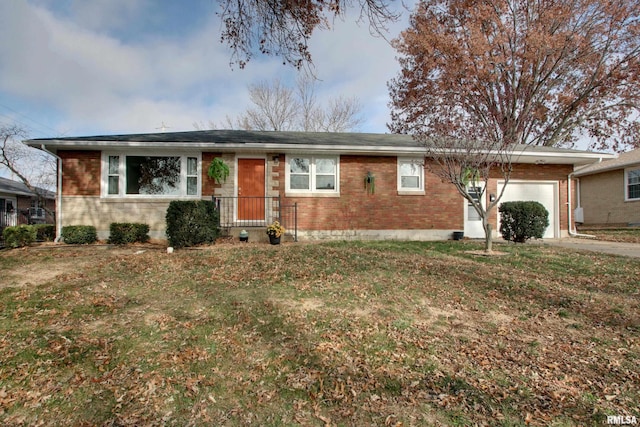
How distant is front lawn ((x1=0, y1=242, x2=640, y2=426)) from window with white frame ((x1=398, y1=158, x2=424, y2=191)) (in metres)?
5.58

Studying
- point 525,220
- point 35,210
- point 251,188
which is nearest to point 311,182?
point 251,188

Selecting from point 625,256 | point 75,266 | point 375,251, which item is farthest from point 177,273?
point 625,256

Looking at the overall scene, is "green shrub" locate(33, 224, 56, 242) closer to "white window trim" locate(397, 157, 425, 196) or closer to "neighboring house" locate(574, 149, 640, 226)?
"white window trim" locate(397, 157, 425, 196)

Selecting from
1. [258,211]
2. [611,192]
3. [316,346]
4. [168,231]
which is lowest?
[316,346]

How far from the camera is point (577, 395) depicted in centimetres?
246

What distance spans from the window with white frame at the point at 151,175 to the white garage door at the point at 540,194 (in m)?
10.6

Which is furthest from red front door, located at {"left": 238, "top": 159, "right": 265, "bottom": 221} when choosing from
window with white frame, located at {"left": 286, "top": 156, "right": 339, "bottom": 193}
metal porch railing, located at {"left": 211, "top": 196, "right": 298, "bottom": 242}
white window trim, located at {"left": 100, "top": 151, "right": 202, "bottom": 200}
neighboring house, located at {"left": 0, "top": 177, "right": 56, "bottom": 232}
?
neighboring house, located at {"left": 0, "top": 177, "right": 56, "bottom": 232}

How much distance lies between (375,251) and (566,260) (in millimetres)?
3802

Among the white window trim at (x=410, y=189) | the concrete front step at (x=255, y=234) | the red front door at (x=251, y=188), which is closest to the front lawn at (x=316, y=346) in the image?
the concrete front step at (x=255, y=234)

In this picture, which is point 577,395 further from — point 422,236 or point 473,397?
point 422,236

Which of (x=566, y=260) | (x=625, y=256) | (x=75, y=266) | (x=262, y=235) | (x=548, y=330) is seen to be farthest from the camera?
(x=262, y=235)

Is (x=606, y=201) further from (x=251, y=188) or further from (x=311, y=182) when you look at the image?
(x=251, y=188)

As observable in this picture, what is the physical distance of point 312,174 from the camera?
1066cm

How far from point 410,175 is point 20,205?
24355mm
